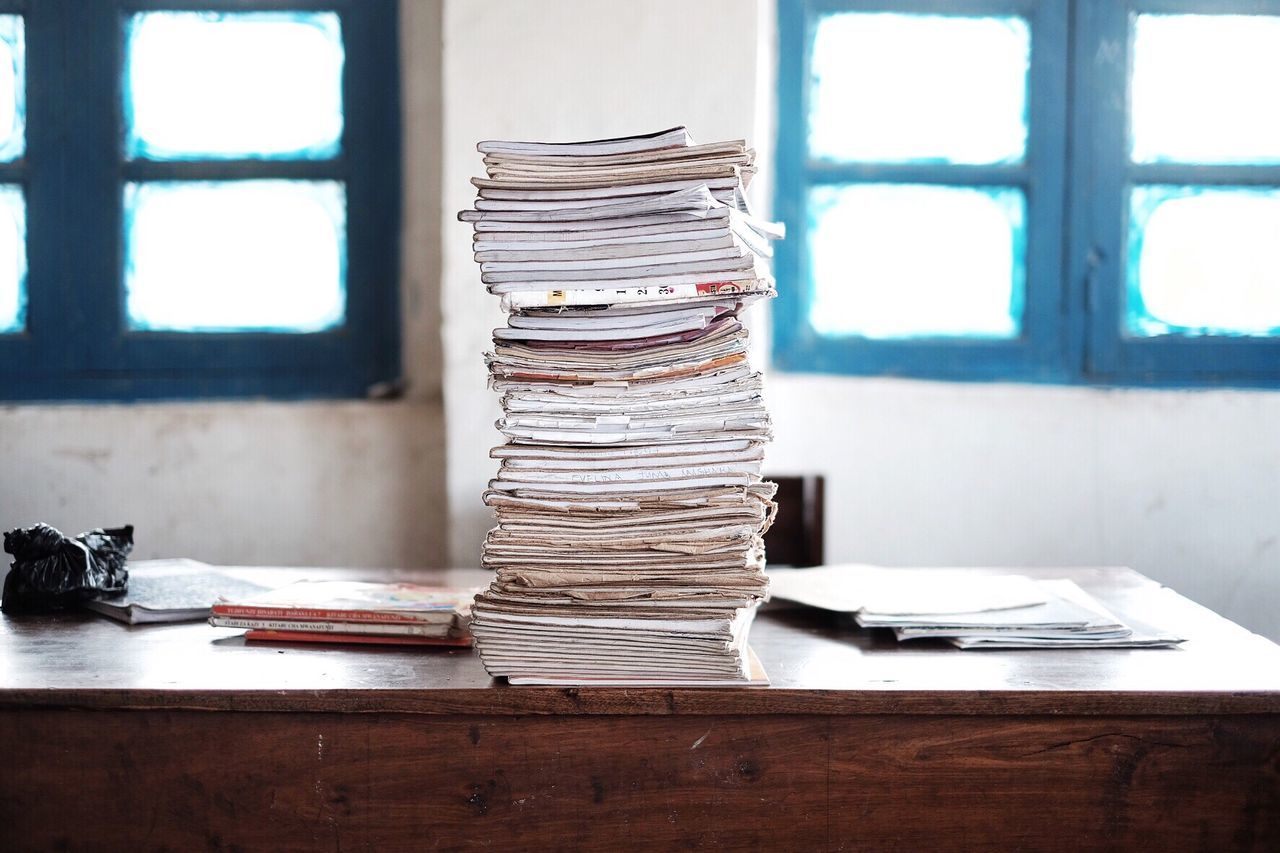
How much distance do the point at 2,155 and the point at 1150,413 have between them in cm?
294

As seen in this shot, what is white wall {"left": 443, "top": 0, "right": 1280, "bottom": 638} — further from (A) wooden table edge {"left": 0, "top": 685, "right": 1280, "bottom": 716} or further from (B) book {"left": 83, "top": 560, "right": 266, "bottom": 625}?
(A) wooden table edge {"left": 0, "top": 685, "right": 1280, "bottom": 716}

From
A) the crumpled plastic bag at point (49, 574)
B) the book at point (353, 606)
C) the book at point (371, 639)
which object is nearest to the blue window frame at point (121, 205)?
the crumpled plastic bag at point (49, 574)

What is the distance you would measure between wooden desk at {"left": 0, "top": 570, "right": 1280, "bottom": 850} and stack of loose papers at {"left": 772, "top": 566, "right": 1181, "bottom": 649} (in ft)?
0.70

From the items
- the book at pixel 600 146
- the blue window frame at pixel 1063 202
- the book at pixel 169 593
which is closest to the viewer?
the book at pixel 600 146

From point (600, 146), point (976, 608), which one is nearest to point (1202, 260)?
point (976, 608)

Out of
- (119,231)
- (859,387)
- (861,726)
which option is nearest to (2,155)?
(119,231)

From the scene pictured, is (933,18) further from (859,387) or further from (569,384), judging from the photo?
(569,384)

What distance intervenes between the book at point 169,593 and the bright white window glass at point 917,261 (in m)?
1.65

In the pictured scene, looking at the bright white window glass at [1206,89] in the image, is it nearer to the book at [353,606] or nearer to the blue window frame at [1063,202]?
the blue window frame at [1063,202]

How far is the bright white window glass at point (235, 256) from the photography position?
295cm

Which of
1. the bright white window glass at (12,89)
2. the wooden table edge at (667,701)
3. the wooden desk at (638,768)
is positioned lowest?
the wooden desk at (638,768)

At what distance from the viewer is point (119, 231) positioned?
2932mm

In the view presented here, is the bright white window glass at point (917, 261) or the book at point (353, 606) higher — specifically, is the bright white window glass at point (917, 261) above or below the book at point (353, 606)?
above

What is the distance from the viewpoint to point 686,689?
1224 mm
